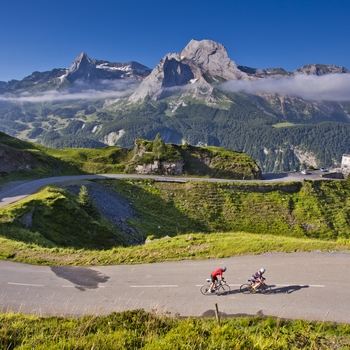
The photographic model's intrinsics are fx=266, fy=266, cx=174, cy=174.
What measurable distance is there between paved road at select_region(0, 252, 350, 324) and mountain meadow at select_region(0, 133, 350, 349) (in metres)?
1.02

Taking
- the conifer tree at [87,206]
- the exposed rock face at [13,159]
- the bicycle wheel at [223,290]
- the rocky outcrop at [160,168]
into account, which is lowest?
the bicycle wheel at [223,290]

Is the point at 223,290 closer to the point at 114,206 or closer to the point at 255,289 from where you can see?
the point at 255,289

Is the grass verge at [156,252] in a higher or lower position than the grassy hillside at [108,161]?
lower

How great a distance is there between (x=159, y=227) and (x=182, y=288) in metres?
26.2

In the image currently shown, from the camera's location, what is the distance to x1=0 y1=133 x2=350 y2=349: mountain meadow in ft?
30.5

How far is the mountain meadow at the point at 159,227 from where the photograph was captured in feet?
30.5

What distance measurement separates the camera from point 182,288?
579 inches

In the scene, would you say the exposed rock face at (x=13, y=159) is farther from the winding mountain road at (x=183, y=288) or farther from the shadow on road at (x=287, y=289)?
the shadow on road at (x=287, y=289)

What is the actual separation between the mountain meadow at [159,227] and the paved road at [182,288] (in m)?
1.02

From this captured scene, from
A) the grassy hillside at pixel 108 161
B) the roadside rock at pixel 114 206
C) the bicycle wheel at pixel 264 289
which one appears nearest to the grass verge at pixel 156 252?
the bicycle wheel at pixel 264 289

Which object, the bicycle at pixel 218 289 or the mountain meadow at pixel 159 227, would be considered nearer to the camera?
the mountain meadow at pixel 159 227

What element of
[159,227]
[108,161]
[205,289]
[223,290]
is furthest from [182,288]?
[108,161]

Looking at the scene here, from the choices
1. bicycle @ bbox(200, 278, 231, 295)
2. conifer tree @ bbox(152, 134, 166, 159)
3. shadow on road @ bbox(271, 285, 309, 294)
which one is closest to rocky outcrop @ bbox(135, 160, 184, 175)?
conifer tree @ bbox(152, 134, 166, 159)

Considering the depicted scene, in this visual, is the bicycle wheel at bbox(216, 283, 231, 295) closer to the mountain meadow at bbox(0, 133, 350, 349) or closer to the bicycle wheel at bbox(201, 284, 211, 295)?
the bicycle wheel at bbox(201, 284, 211, 295)
